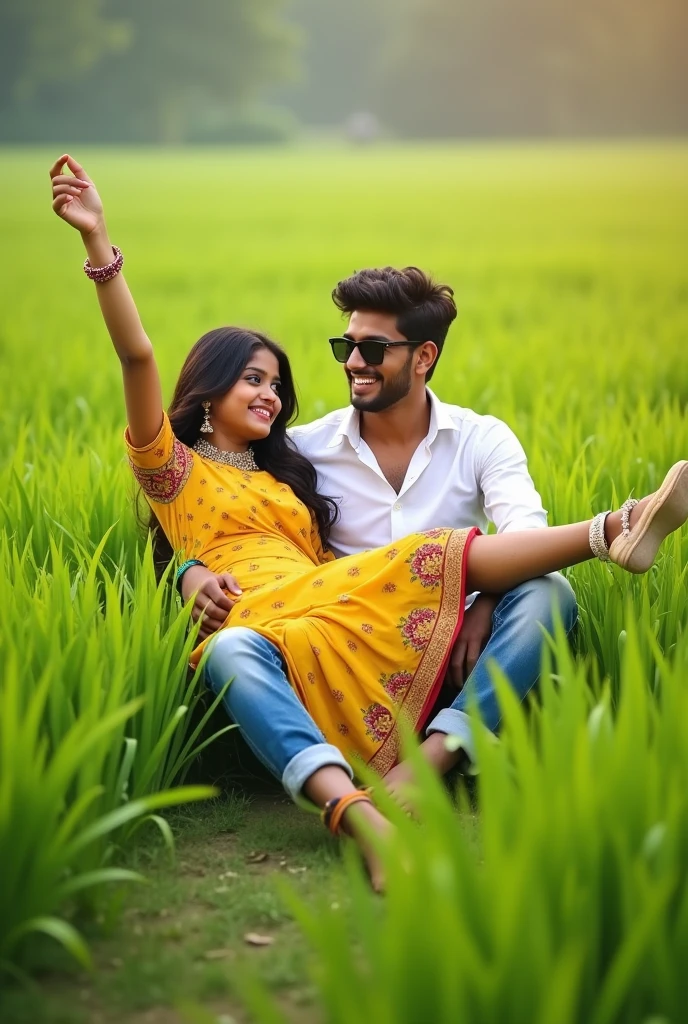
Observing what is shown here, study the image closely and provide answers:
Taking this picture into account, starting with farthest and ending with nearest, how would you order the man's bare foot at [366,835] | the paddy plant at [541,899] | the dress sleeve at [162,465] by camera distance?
1. the dress sleeve at [162,465]
2. the man's bare foot at [366,835]
3. the paddy plant at [541,899]

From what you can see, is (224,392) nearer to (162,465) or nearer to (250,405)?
(250,405)

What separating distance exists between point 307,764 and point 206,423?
1.01m

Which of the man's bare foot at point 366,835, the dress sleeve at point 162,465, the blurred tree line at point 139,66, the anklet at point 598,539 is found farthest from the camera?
the blurred tree line at point 139,66

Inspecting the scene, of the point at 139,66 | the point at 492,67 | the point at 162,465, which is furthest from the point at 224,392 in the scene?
the point at 492,67

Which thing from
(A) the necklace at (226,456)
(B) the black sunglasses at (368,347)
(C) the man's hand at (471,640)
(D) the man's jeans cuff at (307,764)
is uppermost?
(B) the black sunglasses at (368,347)

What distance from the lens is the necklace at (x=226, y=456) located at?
9.00 ft

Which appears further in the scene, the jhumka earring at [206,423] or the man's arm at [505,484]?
the jhumka earring at [206,423]

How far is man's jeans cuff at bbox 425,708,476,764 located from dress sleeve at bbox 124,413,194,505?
74cm

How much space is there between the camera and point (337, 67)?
3856 centimetres

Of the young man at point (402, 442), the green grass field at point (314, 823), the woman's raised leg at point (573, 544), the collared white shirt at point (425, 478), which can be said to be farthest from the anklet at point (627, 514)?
the collared white shirt at point (425, 478)

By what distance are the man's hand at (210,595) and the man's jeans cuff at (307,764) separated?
1.39ft

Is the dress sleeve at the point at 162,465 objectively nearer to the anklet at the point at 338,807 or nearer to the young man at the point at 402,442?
the young man at the point at 402,442

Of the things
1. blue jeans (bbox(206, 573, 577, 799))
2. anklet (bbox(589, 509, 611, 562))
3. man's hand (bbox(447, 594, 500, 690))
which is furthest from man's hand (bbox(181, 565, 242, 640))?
anklet (bbox(589, 509, 611, 562))

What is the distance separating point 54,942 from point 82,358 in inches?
197
